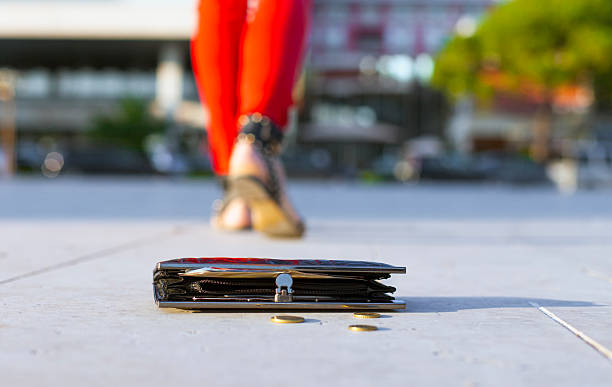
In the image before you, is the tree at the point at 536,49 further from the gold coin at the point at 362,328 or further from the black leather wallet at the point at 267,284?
the gold coin at the point at 362,328

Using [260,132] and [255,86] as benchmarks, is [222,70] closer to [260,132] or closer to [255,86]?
[255,86]

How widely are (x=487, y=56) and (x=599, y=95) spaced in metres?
3.98

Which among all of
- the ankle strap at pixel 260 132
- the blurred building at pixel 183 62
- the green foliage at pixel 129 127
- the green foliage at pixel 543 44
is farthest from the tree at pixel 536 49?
the ankle strap at pixel 260 132

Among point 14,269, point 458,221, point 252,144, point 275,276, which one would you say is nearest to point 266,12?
point 252,144

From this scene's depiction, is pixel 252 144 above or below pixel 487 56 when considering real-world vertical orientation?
below

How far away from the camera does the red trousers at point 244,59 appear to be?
2854 millimetres

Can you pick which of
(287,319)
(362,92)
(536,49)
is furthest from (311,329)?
(362,92)

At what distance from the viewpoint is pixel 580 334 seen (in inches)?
48.5

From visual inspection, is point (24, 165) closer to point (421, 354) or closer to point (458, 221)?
point (458, 221)

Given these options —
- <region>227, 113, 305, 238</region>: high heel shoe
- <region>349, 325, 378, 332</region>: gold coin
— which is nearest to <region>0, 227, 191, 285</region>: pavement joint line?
<region>227, 113, 305, 238</region>: high heel shoe

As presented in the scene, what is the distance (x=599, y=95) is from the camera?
26.4 meters

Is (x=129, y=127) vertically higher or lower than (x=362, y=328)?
higher

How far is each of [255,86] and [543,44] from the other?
76.7 ft

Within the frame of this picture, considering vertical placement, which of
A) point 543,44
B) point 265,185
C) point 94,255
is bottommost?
point 94,255
